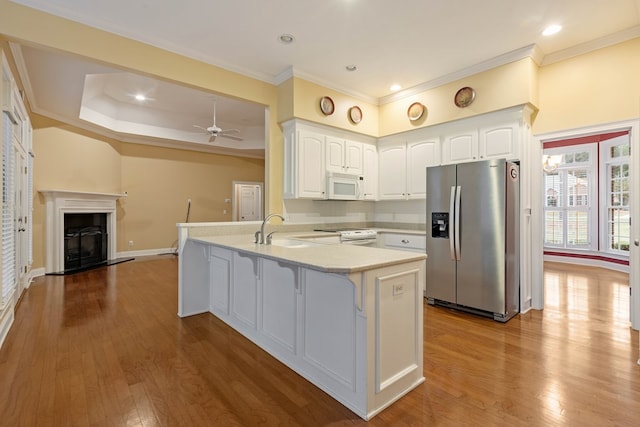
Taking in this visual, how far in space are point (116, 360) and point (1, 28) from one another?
2.77 meters

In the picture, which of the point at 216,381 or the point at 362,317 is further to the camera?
the point at 216,381

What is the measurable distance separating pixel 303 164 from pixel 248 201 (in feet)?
19.0

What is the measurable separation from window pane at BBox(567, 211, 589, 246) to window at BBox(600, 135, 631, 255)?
36 centimetres

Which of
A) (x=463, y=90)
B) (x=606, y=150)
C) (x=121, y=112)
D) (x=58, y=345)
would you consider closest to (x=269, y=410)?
(x=58, y=345)

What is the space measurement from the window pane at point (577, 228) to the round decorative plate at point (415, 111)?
5.06 m

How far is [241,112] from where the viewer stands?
648 centimetres

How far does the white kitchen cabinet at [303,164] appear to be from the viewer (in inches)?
159

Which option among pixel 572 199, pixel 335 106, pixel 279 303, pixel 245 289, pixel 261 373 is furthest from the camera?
pixel 572 199

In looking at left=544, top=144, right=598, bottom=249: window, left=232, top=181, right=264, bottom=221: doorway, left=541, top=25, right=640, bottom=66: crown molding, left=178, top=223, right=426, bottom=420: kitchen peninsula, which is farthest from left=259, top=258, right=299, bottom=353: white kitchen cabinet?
left=232, top=181, right=264, bottom=221: doorway

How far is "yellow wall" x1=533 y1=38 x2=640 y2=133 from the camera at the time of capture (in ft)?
10.1

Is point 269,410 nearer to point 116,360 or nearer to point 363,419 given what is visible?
point 363,419

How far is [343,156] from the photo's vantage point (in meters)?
4.57

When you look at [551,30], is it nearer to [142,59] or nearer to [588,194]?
[142,59]

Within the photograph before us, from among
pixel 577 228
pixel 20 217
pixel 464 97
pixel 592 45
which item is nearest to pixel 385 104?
pixel 464 97
